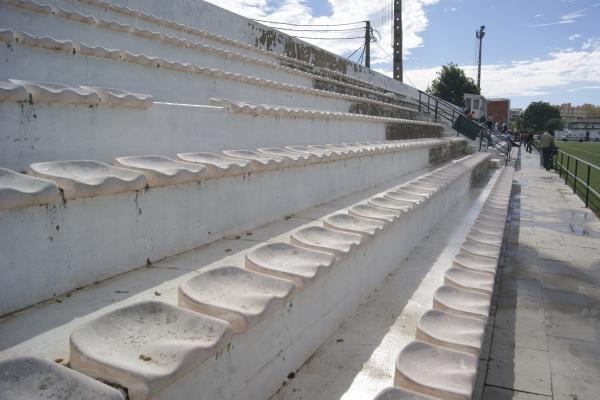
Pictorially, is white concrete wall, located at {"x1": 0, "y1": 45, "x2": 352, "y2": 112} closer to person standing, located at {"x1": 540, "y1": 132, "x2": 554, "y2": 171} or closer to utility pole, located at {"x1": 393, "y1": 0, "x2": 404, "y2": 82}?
person standing, located at {"x1": 540, "y1": 132, "x2": 554, "y2": 171}

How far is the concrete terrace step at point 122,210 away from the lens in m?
1.14

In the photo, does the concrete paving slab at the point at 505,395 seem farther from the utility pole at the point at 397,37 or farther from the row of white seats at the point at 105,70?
the utility pole at the point at 397,37

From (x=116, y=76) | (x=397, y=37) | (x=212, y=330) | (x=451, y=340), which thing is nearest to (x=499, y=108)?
(x=397, y=37)

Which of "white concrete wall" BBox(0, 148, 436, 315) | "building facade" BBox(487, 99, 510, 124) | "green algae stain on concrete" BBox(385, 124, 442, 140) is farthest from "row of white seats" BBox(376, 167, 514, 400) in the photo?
"building facade" BBox(487, 99, 510, 124)

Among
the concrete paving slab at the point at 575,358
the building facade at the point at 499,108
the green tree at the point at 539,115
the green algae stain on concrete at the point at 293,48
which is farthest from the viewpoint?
the green tree at the point at 539,115

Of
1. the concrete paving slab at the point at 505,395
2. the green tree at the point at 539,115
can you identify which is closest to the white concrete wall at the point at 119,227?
the concrete paving slab at the point at 505,395

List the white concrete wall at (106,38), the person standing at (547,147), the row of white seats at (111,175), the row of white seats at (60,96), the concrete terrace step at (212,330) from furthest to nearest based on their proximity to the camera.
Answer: the person standing at (547,147) < the white concrete wall at (106,38) < the row of white seats at (60,96) < the row of white seats at (111,175) < the concrete terrace step at (212,330)

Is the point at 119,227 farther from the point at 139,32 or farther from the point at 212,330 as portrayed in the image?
the point at 139,32

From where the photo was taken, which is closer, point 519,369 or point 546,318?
point 519,369

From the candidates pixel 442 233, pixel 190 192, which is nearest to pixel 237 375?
pixel 190 192

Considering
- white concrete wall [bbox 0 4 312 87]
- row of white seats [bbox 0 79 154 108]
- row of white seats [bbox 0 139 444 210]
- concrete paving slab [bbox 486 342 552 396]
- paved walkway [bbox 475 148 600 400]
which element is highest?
white concrete wall [bbox 0 4 312 87]

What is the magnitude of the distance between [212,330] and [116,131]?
1.10m

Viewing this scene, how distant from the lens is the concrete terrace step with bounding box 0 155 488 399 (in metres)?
0.86

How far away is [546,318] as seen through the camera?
281 centimetres
